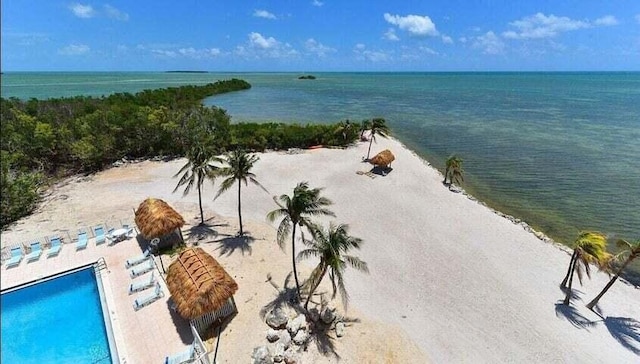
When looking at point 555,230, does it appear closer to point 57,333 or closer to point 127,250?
point 127,250

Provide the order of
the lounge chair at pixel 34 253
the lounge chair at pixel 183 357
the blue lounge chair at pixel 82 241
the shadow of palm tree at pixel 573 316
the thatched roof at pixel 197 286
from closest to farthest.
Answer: the lounge chair at pixel 183 357 < the thatched roof at pixel 197 286 < the shadow of palm tree at pixel 573 316 < the lounge chair at pixel 34 253 < the blue lounge chair at pixel 82 241

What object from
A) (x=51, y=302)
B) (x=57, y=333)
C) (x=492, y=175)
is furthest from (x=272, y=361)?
(x=492, y=175)

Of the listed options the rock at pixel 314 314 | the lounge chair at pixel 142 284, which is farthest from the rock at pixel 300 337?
the lounge chair at pixel 142 284

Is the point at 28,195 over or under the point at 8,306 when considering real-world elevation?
over

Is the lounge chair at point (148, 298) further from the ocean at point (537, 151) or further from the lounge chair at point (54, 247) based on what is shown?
the ocean at point (537, 151)

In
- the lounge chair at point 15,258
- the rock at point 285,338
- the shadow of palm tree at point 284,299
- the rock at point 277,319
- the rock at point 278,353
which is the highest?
the lounge chair at point 15,258

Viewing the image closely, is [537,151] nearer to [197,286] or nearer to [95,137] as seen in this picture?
[197,286]
